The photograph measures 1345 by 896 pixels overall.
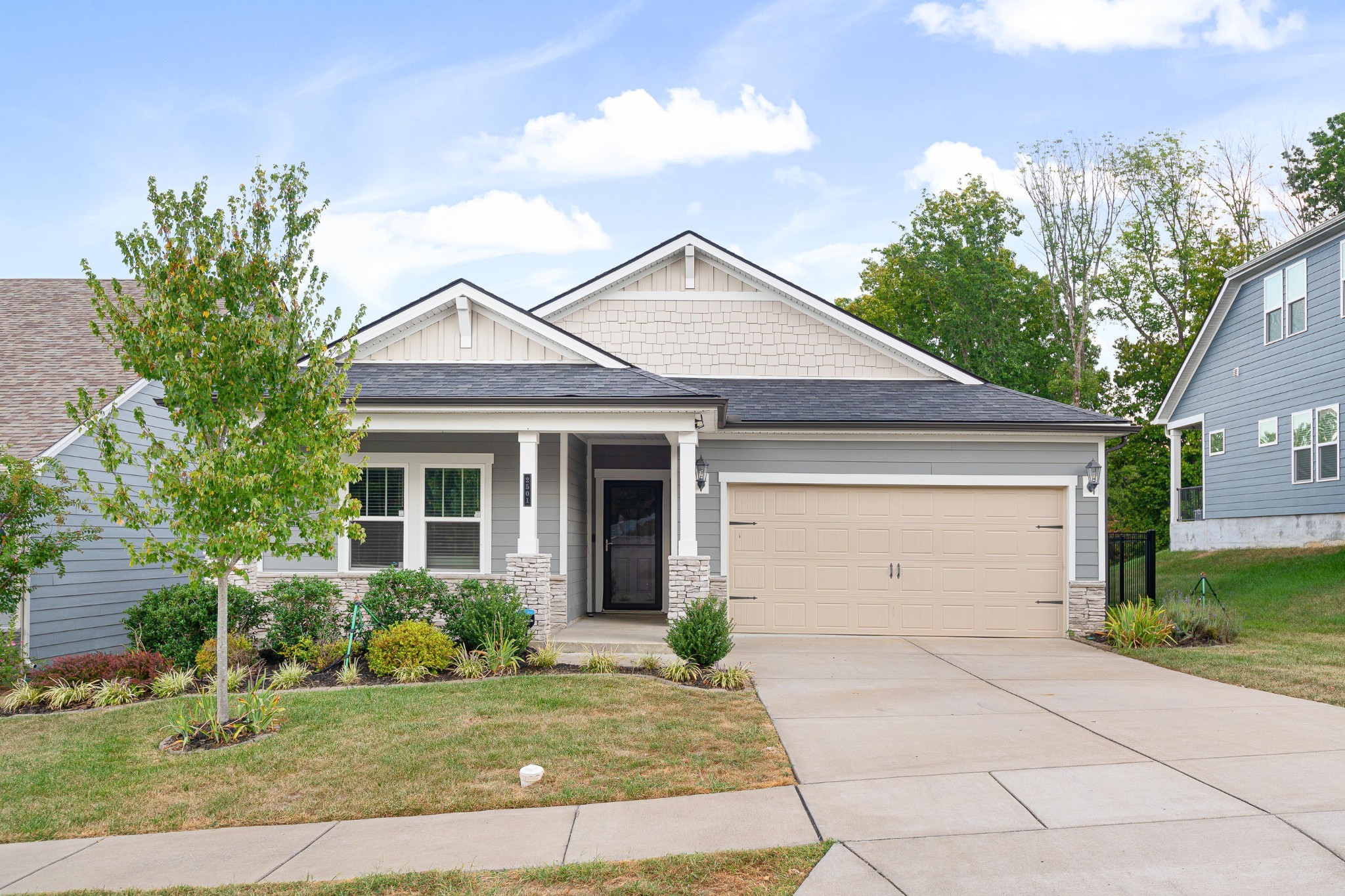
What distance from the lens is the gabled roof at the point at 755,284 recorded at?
51.8 feet

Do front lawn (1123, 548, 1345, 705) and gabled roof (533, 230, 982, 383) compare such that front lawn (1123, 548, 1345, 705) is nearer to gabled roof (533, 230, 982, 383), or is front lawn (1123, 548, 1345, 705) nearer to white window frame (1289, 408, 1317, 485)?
white window frame (1289, 408, 1317, 485)

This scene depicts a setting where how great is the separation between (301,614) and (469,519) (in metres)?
2.83

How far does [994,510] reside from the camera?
543 inches

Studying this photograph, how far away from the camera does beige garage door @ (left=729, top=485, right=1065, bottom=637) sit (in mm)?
13734

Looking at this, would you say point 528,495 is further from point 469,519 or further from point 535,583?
point 469,519

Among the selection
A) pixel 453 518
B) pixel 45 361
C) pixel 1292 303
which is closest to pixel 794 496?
pixel 453 518

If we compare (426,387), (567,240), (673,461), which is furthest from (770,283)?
(567,240)

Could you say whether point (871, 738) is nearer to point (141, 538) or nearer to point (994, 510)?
point (994, 510)

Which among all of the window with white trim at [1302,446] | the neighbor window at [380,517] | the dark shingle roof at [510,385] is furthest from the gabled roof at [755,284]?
the window with white trim at [1302,446]

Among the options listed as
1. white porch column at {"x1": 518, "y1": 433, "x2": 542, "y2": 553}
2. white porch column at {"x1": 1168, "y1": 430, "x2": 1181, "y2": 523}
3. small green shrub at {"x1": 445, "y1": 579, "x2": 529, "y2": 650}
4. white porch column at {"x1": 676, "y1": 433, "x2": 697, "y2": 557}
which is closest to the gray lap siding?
white porch column at {"x1": 1168, "y1": 430, "x2": 1181, "y2": 523}

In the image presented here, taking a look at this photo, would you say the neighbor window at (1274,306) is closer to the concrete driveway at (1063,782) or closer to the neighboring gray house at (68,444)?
the concrete driveway at (1063,782)

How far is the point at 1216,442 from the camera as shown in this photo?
75.2 feet

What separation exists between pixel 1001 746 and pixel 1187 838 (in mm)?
2056

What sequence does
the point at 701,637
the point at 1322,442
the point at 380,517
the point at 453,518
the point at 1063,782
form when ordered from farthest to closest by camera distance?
1. the point at 1322,442
2. the point at 453,518
3. the point at 380,517
4. the point at 701,637
5. the point at 1063,782
